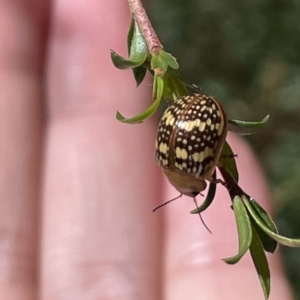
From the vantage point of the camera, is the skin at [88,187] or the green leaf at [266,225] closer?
the green leaf at [266,225]

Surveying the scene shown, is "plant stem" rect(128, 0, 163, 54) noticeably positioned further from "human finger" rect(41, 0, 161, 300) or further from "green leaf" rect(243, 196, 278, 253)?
"human finger" rect(41, 0, 161, 300)

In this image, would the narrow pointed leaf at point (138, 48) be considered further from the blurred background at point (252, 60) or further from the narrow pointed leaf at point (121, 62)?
the blurred background at point (252, 60)

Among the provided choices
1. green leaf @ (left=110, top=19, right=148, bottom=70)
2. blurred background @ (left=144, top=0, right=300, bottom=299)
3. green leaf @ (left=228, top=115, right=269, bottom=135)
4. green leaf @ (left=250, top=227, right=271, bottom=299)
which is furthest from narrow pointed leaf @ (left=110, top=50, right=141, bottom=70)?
blurred background @ (left=144, top=0, right=300, bottom=299)

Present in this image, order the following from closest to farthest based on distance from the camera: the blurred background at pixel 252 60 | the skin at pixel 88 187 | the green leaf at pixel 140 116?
the green leaf at pixel 140 116 < the skin at pixel 88 187 < the blurred background at pixel 252 60

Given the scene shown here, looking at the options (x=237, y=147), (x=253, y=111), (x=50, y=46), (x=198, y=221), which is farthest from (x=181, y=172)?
(x=253, y=111)

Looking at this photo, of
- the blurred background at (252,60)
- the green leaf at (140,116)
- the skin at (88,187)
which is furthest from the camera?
the blurred background at (252,60)

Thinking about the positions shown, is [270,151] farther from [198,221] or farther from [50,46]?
[50,46]

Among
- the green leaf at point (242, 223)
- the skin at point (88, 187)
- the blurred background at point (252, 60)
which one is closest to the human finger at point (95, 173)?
the skin at point (88, 187)
